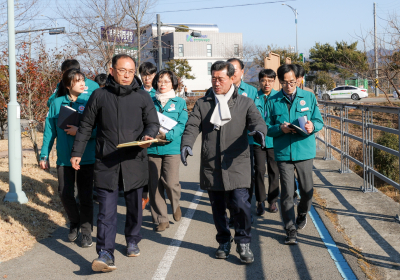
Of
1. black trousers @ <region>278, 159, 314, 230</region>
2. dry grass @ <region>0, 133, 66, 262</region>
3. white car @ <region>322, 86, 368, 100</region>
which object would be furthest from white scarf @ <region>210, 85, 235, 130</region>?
white car @ <region>322, 86, 368, 100</region>

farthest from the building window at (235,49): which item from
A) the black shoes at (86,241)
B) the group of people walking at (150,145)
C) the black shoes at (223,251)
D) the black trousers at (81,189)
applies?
the black shoes at (223,251)

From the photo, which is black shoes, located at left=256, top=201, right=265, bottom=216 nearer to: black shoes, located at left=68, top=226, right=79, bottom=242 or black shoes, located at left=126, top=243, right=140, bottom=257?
black shoes, located at left=126, top=243, right=140, bottom=257

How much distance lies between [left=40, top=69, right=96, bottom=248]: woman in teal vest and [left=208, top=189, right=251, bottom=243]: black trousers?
5.40 feet

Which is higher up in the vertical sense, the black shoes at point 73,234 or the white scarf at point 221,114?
the white scarf at point 221,114

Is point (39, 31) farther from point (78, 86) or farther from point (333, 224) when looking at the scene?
point (333, 224)

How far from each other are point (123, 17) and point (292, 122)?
14074 millimetres

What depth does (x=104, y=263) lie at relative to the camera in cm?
428

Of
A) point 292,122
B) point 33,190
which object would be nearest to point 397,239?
point 292,122

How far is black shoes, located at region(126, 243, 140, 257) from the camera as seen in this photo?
→ 487 cm

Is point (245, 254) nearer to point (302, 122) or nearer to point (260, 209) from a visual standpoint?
point (302, 122)

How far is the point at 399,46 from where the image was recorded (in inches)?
495

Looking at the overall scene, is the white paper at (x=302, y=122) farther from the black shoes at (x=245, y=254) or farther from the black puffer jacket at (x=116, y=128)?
the black puffer jacket at (x=116, y=128)

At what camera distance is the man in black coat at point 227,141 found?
4566mm

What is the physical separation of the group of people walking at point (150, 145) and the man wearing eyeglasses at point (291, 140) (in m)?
0.01
